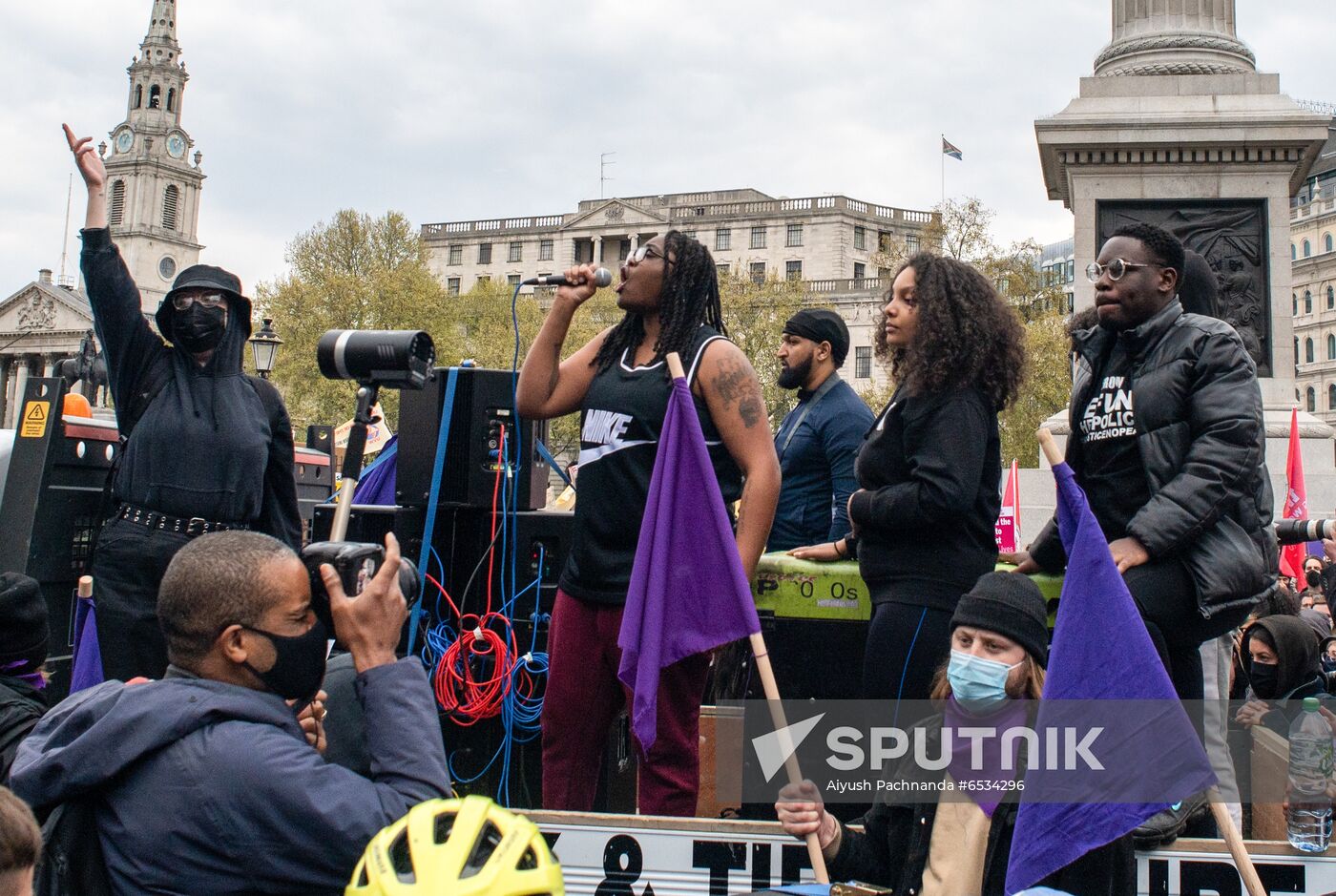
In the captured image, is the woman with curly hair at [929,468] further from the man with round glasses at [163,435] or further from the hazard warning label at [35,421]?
the hazard warning label at [35,421]

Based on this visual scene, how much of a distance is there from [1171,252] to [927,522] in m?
1.21

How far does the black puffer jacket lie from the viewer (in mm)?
3555

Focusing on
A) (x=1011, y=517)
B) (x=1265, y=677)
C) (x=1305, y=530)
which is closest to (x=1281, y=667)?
(x=1265, y=677)

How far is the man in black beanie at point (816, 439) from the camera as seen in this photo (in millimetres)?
5270

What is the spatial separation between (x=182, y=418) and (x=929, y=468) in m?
2.57

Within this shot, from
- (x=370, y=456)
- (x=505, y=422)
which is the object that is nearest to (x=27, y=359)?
(x=370, y=456)

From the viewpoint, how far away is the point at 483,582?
5.40 metres

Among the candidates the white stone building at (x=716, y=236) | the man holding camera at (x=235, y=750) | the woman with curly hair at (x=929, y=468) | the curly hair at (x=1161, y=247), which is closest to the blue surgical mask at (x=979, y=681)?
the woman with curly hair at (x=929, y=468)

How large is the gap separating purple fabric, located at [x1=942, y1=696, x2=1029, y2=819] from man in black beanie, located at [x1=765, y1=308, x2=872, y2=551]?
2.09 m

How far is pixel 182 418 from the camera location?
14.5ft

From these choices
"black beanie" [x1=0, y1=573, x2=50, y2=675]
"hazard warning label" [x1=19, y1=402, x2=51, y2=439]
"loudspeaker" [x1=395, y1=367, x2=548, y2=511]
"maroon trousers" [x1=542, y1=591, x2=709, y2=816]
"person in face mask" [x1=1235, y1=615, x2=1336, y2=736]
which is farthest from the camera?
"loudspeaker" [x1=395, y1=367, x2=548, y2=511]

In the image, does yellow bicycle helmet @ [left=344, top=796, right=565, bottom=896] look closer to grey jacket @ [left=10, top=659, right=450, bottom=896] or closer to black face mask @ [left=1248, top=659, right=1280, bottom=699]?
grey jacket @ [left=10, top=659, right=450, bottom=896]

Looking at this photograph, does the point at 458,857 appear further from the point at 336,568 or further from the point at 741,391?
the point at 741,391

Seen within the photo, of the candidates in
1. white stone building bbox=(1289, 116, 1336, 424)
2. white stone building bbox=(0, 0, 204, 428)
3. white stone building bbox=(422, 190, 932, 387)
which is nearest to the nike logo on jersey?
white stone building bbox=(422, 190, 932, 387)
